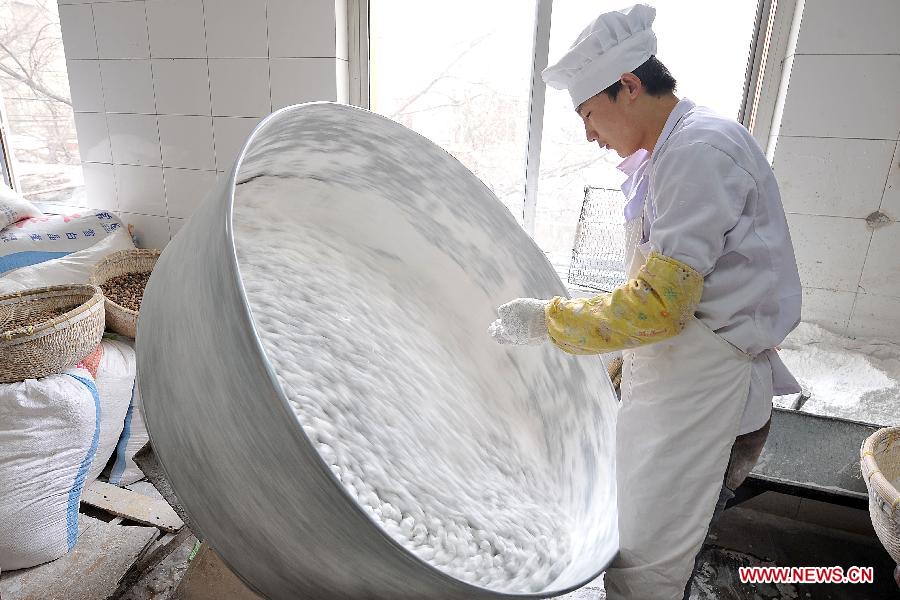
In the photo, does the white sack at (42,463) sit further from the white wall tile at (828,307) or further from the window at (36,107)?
the white wall tile at (828,307)

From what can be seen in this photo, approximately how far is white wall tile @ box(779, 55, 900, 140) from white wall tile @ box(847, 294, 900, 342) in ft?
1.66

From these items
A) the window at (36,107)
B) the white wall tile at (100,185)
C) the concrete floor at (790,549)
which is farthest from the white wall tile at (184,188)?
the concrete floor at (790,549)

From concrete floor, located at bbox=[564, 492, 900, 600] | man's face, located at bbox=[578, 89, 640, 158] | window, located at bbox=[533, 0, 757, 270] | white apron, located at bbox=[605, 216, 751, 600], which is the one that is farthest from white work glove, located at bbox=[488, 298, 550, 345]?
window, located at bbox=[533, 0, 757, 270]

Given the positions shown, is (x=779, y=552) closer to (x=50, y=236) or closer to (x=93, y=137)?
(x=50, y=236)

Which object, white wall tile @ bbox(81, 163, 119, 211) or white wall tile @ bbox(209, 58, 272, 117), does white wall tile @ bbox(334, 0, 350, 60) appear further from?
white wall tile @ bbox(81, 163, 119, 211)

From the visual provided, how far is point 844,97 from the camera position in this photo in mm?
1646

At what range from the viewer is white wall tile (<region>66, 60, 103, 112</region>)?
7.90 feet

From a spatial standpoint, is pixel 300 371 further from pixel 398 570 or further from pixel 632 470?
pixel 632 470

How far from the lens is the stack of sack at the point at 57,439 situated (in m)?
1.53

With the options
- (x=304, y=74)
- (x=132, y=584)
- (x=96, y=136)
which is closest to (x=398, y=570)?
(x=132, y=584)

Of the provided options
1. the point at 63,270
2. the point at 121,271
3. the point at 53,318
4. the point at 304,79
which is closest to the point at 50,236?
the point at 63,270

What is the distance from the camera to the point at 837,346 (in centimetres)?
181

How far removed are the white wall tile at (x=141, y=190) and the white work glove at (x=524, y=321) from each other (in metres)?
2.11

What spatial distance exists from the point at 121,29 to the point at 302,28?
0.87 metres
